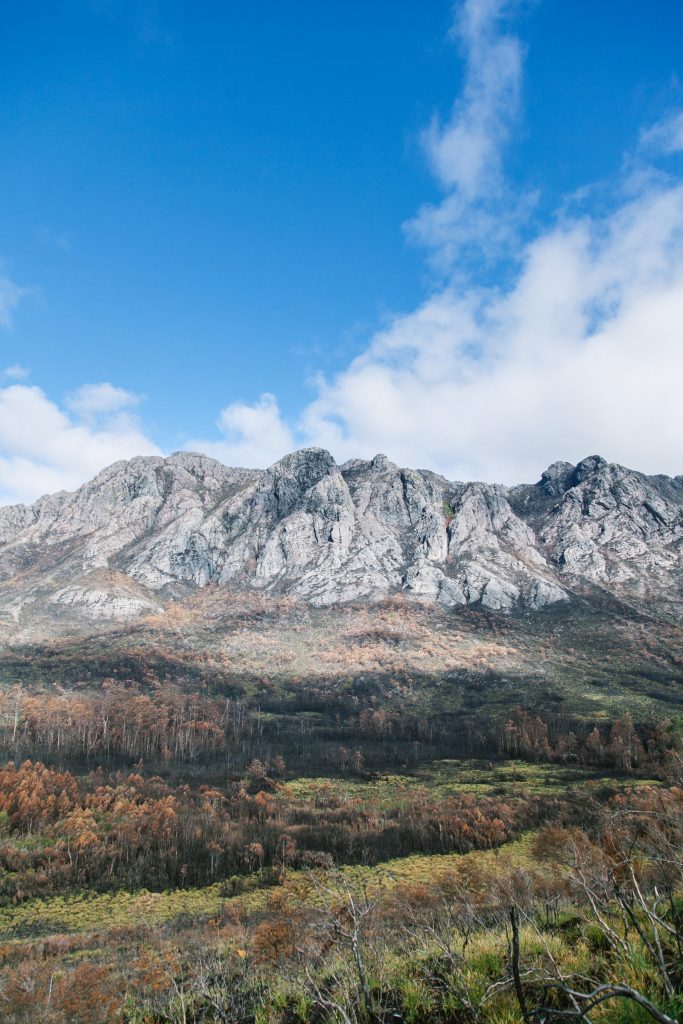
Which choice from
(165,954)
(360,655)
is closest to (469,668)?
(360,655)

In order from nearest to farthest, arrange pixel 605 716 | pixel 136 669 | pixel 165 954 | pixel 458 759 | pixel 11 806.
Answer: pixel 165 954 → pixel 11 806 → pixel 458 759 → pixel 605 716 → pixel 136 669

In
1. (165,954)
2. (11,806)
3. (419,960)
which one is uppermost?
(419,960)

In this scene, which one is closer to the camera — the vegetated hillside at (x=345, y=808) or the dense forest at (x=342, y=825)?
the dense forest at (x=342, y=825)

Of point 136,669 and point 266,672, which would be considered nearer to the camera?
point 136,669

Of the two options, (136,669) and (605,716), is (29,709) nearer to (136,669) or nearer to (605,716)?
(136,669)

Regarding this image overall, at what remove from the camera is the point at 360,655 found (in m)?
165

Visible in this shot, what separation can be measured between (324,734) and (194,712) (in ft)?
111

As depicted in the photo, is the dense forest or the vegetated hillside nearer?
the dense forest

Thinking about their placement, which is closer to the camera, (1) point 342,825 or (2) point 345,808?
(1) point 342,825

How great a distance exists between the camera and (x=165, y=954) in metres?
25.5

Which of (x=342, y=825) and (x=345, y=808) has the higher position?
(x=342, y=825)

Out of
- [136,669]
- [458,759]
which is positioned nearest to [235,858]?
[458,759]

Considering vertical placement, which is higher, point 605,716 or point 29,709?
point 29,709

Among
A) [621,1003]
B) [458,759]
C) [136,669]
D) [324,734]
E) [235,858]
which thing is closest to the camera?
[621,1003]
